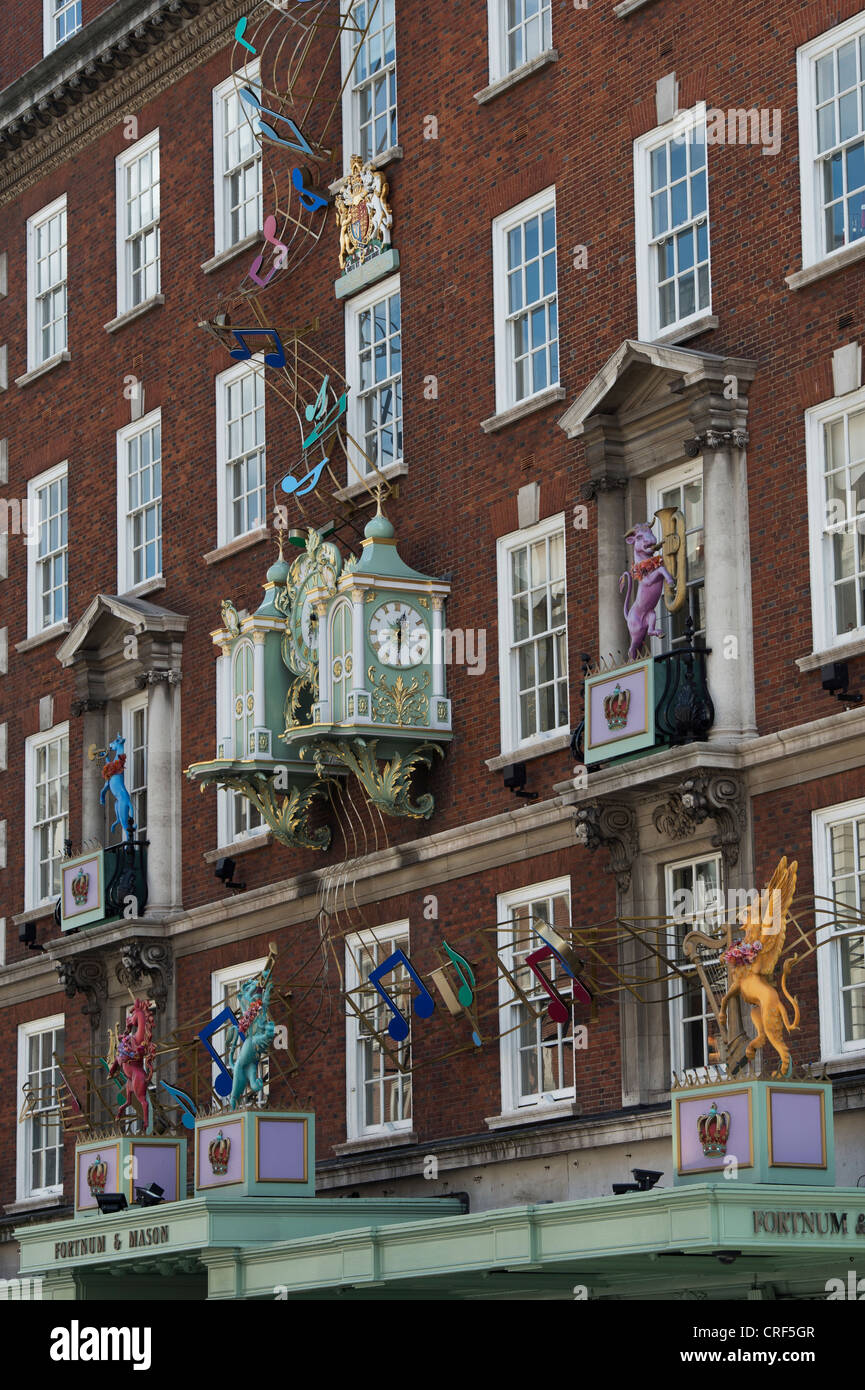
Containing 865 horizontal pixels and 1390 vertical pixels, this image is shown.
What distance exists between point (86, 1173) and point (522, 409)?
11296 mm

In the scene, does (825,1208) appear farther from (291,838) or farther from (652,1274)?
(291,838)

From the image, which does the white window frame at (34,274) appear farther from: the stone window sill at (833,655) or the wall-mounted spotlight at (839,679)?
the wall-mounted spotlight at (839,679)

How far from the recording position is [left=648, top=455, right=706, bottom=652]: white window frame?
96.9ft

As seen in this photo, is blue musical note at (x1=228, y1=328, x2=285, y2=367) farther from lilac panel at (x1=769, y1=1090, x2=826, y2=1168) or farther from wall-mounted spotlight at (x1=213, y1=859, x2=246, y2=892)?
lilac panel at (x1=769, y1=1090, x2=826, y2=1168)

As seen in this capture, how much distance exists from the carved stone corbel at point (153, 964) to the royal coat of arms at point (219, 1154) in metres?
6.16

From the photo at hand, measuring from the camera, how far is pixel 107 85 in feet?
142

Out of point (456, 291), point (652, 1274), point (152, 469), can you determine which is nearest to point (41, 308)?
point (152, 469)

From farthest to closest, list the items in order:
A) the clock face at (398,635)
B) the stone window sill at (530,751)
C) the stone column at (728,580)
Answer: the clock face at (398,635)
the stone window sill at (530,751)
the stone column at (728,580)

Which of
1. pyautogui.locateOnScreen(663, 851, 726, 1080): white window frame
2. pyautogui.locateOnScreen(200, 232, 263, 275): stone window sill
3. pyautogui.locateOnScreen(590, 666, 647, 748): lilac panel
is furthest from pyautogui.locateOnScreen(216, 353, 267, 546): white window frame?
pyautogui.locateOnScreen(663, 851, 726, 1080): white window frame

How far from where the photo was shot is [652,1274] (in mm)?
27344

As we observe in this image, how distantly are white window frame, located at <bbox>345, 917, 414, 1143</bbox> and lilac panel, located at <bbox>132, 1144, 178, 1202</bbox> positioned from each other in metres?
2.40

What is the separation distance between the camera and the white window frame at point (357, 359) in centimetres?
3525

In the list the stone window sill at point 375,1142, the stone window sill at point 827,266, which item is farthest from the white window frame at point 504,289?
Answer: the stone window sill at point 375,1142

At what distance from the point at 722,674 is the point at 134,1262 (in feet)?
34.0
